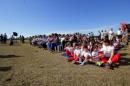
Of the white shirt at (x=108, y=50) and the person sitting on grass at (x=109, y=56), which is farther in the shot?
the white shirt at (x=108, y=50)

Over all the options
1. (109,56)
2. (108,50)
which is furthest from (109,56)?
(108,50)

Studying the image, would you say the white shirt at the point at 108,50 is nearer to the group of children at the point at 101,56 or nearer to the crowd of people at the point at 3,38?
the group of children at the point at 101,56

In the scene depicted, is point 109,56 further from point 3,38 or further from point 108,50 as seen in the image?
point 3,38

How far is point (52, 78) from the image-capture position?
8.52 metres

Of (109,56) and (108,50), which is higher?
(108,50)

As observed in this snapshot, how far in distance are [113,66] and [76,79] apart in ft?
11.2

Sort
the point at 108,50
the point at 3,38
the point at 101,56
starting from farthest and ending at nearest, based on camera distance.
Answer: the point at 3,38 < the point at 108,50 < the point at 101,56

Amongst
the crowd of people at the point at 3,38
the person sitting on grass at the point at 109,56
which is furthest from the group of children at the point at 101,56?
the crowd of people at the point at 3,38

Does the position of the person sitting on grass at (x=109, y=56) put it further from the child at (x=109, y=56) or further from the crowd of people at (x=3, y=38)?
the crowd of people at (x=3, y=38)

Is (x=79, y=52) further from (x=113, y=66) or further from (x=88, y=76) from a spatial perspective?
(x=88, y=76)

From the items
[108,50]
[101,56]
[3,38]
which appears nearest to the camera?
[101,56]

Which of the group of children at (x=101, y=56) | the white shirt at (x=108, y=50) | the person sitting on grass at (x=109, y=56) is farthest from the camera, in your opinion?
the white shirt at (x=108, y=50)

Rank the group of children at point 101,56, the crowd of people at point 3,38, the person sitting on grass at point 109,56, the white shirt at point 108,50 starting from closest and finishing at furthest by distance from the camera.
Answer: the person sitting on grass at point 109,56 → the group of children at point 101,56 → the white shirt at point 108,50 → the crowd of people at point 3,38

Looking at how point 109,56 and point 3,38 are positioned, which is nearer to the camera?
point 109,56
